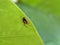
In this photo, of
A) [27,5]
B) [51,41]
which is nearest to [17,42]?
[51,41]

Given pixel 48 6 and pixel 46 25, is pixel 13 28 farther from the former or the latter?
pixel 48 6

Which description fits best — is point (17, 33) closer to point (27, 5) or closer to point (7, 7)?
Answer: point (7, 7)

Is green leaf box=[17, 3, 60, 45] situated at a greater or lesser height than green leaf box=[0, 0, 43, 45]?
greater

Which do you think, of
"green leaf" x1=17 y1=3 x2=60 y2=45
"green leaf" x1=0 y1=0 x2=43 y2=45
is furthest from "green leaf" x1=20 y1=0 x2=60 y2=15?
"green leaf" x1=0 y1=0 x2=43 y2=45

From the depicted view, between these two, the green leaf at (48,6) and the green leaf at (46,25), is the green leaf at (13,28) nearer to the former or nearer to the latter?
the green leaf at (46,25)

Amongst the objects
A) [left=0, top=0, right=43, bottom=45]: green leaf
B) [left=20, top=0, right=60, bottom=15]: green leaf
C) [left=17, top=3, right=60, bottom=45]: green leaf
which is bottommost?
[left=0, top=0, right=43, bottom=45]: green leaf

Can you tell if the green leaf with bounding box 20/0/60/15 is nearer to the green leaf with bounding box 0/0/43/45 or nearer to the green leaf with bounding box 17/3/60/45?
the green leaf with bounding box 17/3/60/45

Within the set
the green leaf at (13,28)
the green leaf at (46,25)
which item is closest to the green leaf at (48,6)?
the green leaf at (46,25)
